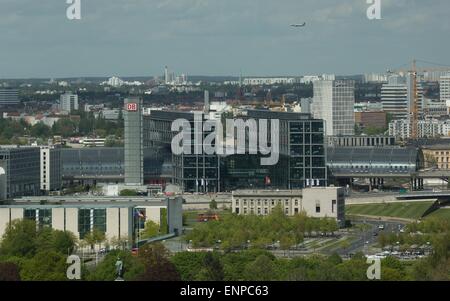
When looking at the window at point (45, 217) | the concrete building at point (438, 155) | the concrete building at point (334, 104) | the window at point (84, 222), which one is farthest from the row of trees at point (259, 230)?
the concrete building at point (334, 104)

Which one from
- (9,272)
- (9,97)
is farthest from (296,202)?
(9,97)

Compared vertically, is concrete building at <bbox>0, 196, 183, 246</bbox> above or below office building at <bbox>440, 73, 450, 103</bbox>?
below

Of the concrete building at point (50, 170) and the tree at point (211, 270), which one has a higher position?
the concrete building at point (50, 170)

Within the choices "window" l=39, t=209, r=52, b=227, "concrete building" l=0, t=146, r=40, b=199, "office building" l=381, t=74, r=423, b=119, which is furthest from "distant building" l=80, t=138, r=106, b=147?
"window" l=39, t=209, r=52, b=227

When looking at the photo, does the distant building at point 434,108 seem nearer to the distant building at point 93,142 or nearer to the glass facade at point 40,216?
the distant building at point 93,142

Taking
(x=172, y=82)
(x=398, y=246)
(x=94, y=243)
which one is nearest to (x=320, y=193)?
(x=398, y=246)

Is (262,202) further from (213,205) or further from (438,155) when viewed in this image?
(438,155)

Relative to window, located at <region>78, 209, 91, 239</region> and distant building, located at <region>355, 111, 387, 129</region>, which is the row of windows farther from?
distant building, located at <region>355, 111, 387, 129</region>
